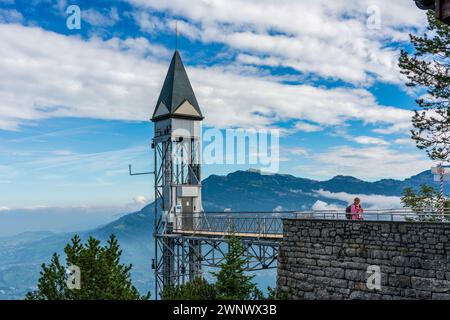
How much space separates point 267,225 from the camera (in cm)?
2530

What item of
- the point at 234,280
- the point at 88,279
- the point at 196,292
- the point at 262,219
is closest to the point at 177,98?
the point at 262,219

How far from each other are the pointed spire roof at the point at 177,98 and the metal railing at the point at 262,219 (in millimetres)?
6642

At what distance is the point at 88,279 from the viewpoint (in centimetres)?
2075

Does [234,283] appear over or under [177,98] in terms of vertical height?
under

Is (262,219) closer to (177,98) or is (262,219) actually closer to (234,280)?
(234,280)

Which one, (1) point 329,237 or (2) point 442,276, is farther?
(1) point 329,237

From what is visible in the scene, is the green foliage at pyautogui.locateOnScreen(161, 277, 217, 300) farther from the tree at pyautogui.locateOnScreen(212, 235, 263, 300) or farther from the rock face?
the rock face

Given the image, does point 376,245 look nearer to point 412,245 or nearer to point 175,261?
point 412,245

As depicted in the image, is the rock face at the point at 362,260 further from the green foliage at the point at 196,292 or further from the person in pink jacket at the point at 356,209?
the green foliage at the point at 196,292

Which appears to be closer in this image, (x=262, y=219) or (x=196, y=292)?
(x=196, y=292)

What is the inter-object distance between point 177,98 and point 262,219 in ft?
40.2
